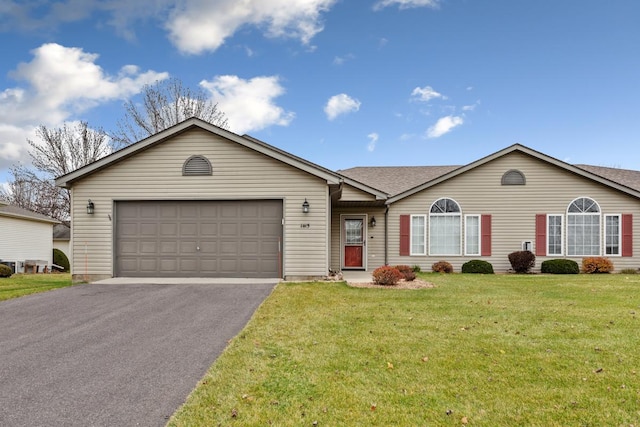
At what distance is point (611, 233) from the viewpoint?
15.4 m

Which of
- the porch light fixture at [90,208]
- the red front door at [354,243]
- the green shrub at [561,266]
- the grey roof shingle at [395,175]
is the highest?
the grey roof shingle at [395,175]

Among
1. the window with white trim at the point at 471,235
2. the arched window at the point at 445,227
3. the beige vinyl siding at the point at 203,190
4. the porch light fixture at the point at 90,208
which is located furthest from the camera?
the arched window at the point at 445,227

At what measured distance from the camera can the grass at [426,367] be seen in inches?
136

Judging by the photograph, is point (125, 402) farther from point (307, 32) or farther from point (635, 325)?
point (307, 32)

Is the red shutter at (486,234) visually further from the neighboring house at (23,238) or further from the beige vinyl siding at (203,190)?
the neighboring house at (23,238)

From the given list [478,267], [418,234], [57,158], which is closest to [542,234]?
[478,267]

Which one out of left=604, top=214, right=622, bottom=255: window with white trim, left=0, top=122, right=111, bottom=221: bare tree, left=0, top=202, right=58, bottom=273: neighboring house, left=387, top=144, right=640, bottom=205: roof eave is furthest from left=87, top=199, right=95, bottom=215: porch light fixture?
left=0, top=122, right=111, bottom=221: bare tree

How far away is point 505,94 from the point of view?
18250 mm

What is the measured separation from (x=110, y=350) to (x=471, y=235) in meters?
13.6

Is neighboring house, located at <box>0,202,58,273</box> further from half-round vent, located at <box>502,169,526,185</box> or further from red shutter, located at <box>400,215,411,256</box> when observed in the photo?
half-round vent, located at <box>502,169,526,185</box>

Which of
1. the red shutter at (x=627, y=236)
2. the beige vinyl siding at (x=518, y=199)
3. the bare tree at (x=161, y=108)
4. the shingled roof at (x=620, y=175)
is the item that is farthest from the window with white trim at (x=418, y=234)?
the bare tree at (x=161, y=108)

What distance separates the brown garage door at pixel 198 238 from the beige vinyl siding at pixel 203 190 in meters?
0.26

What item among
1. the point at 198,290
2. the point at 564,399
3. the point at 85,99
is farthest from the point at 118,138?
the point at 564,399

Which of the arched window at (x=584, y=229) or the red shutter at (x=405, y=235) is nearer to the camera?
the arched window at (x=584, y=229)
